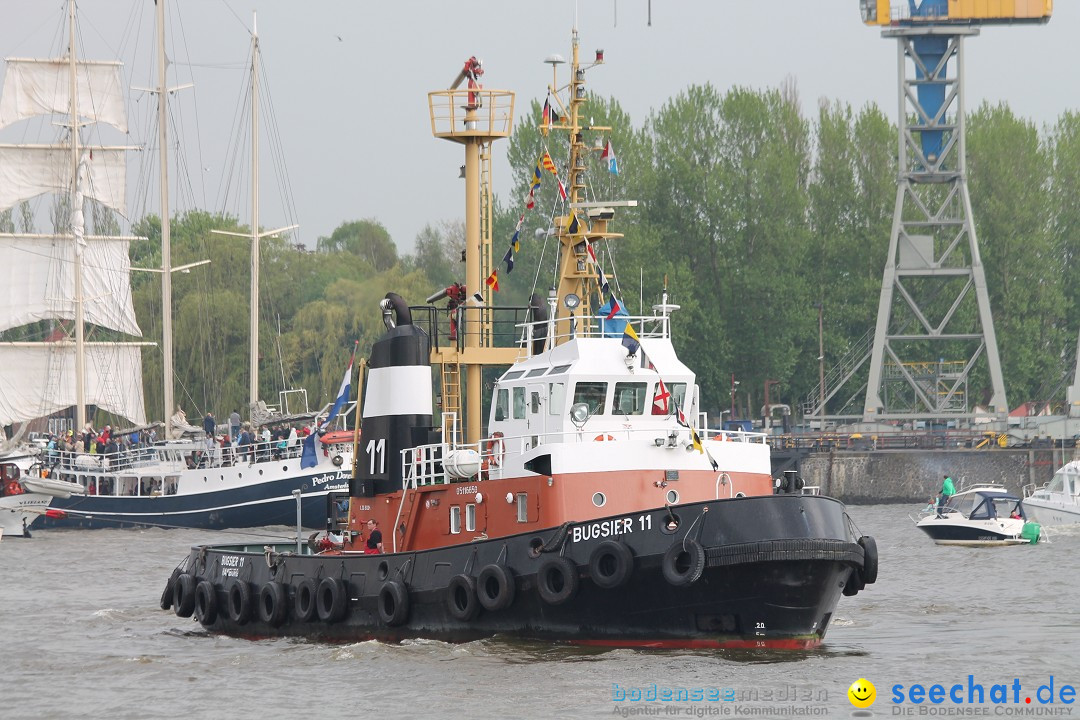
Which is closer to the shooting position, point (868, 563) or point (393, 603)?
point (868, 563)

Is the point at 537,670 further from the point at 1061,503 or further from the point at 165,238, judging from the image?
the point at 165,238

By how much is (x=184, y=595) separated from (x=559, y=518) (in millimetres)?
8222

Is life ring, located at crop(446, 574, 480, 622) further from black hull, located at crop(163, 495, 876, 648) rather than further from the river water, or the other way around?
the river water

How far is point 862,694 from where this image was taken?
17703 millimetres

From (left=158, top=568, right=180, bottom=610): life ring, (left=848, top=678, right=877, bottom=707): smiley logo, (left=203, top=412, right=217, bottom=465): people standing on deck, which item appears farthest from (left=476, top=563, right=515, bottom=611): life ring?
(left=203, top=412, right=217, bottom=465): people standing on deck

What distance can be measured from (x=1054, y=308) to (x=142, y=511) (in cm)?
4126

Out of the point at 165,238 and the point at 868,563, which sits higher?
the point at 165,238

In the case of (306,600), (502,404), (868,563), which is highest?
(502,404)

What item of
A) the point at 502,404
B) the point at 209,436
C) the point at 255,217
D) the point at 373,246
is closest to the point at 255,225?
the point at 255,217

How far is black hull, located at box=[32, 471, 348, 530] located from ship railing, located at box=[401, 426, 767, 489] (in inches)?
980

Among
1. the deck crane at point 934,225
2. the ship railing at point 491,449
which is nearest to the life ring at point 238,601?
the ship railing at point 491,449

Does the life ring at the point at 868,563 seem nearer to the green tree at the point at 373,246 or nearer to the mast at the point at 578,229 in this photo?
the mast at the point at 578,229

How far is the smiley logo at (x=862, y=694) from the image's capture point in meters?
17.5

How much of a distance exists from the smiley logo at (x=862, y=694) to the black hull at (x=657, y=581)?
1.86 m
